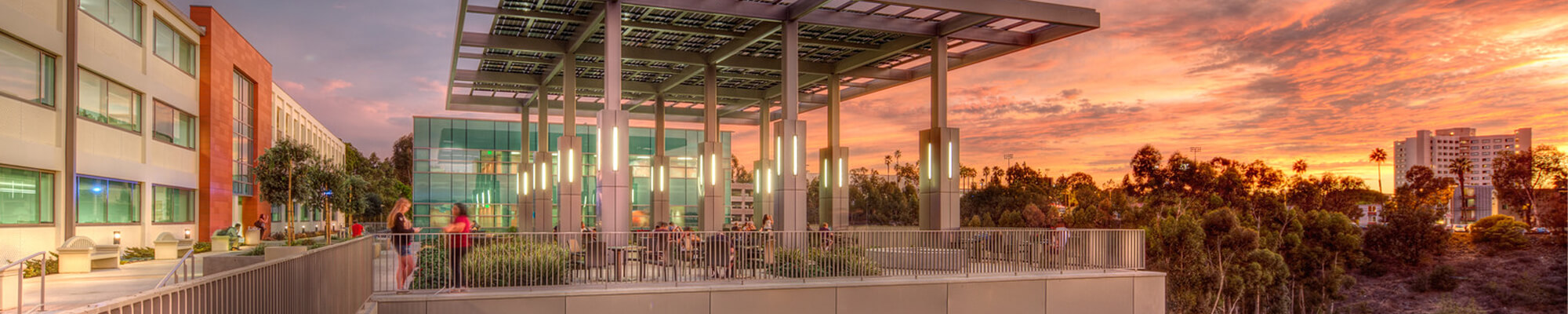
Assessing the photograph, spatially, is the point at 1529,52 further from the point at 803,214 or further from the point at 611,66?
the point at 611,66

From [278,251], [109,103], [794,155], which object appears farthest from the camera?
[109,103]

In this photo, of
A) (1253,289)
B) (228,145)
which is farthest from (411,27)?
(1253,289)

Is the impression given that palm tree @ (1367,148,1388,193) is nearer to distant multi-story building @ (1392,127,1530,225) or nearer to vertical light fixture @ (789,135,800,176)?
distant multi-story building @ (1392,127,1530,225)

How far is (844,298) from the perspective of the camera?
16.1 meters

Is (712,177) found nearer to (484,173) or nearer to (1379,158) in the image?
(484,173)

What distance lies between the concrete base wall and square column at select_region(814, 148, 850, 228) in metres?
12.5

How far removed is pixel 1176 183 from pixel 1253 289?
39.2 ft

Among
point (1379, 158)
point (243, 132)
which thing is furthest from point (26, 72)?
point (1379, 158)

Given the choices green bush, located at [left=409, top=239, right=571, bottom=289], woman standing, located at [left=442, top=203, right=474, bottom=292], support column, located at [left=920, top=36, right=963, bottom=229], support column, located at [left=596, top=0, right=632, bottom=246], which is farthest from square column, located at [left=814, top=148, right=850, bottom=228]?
woman standing, located at [left=442, top=203, right=474, bottom=292]

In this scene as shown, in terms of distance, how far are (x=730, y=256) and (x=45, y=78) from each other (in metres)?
18.9

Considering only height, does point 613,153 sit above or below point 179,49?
below

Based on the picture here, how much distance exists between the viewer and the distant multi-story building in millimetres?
131375

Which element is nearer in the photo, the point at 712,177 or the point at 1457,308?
the point at 712,177

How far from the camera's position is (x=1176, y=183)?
72750mm
